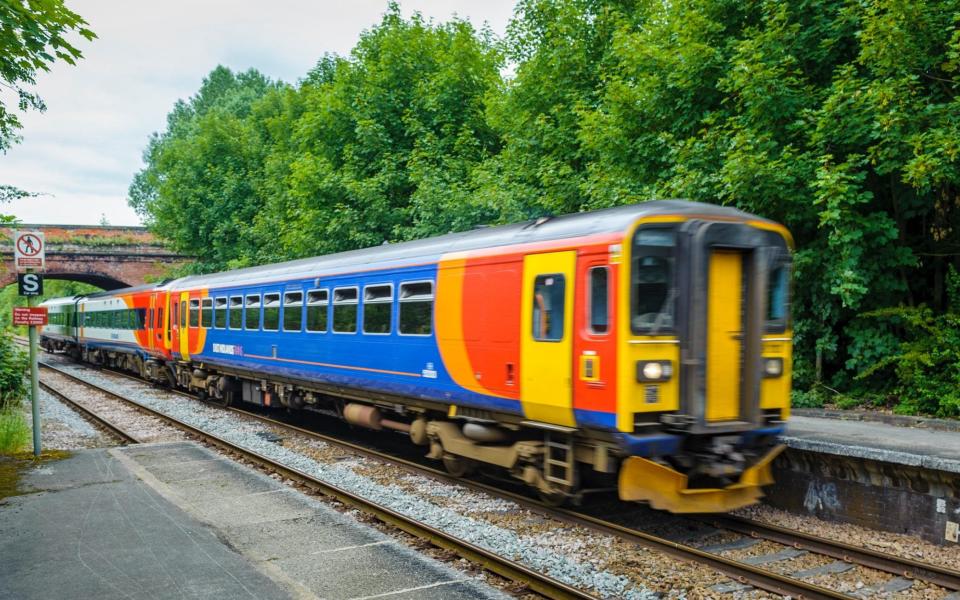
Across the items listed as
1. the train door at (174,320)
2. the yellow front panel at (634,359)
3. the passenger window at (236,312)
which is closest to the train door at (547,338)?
the yellow front panel at (634,359)

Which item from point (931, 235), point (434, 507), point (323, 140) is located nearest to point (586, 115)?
point (931, 235)

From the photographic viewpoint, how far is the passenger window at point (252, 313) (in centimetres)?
1405

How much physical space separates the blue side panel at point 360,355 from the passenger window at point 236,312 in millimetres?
166

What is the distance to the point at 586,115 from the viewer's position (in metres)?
14.4

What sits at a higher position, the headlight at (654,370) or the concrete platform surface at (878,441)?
the headlight at (654,370)

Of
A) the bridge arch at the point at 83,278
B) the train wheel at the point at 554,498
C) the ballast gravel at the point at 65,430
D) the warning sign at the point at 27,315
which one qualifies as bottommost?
the ballast gravel at the point at 65,430

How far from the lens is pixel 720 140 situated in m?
11.8

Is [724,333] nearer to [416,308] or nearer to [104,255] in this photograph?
[416,308]

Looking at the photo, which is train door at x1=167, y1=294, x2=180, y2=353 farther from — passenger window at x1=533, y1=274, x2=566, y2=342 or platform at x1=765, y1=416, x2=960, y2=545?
platform at x1=765, y1=416, x2=960, y2=545

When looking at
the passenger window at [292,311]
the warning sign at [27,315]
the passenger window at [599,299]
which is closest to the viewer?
the passenger window at [599,299]

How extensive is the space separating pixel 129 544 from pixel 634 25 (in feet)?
51.1

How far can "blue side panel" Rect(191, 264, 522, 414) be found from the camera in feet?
29.3

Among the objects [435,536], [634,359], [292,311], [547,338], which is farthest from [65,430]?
[634,359]

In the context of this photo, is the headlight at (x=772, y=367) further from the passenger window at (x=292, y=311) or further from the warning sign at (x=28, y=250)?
the warning sign at (x=28, y=250)
